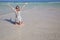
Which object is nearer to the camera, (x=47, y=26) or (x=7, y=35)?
(x=7, y=35)

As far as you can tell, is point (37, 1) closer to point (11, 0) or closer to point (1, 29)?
point (11, 0)

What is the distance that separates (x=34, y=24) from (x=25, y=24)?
586 mm

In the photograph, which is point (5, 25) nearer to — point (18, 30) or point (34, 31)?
point (18, 30)

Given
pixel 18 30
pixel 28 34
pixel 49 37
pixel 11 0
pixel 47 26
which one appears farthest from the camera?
pixel 11 0

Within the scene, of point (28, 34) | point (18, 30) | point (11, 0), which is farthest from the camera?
point (11, 0)

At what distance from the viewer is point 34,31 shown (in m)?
9.40

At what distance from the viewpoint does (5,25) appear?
1060 centimetres

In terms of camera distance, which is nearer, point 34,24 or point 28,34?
point 28,34

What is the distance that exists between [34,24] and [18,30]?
1623mm

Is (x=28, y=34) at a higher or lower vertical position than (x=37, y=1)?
lower

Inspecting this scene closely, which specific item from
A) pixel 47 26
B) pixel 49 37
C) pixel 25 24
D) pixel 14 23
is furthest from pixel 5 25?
pixel 49 37

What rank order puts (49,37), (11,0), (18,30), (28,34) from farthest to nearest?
(11,0) → (18,30) → (28,34) → (49,37)

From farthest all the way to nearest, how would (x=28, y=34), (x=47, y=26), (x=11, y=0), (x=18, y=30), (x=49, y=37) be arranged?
(x=11, y=0) < (x=47, y=26) < (x=18, y=30) < (x=28, y=34) < (x=49, y=37)

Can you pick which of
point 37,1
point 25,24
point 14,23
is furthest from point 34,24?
point 37,1
